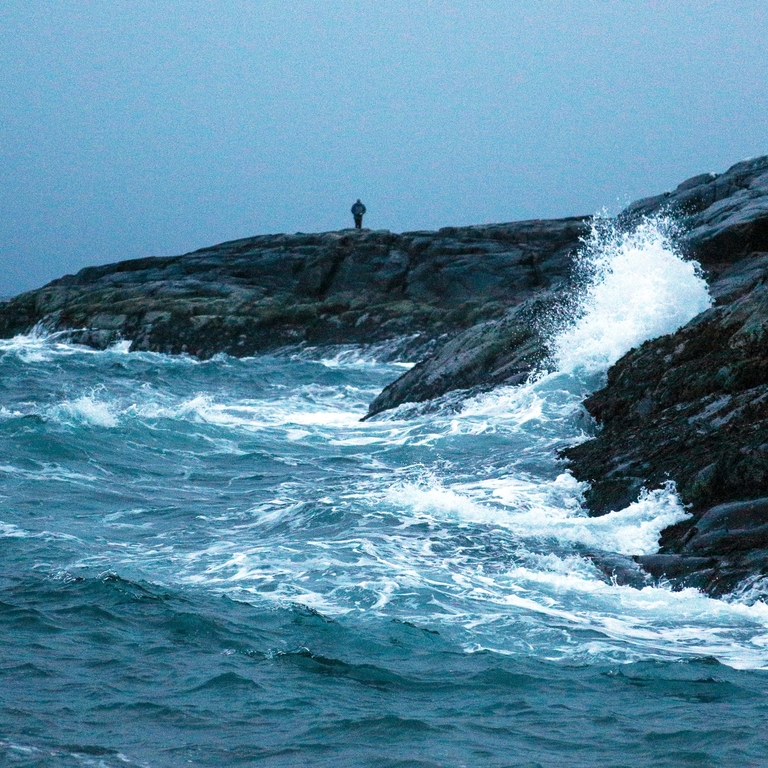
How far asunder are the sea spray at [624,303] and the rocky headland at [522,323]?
438 mm

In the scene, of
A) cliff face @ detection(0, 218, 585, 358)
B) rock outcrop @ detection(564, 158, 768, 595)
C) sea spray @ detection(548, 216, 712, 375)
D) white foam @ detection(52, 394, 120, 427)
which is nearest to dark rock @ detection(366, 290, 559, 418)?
sea spray @ detection(548, 216, 712, 375)

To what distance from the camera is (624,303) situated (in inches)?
653

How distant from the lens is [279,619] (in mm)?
7055

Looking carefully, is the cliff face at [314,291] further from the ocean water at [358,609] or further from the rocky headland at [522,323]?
the ocean water at [358,609]

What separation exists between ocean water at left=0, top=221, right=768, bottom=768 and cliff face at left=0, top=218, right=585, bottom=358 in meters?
16.8

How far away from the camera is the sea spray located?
15562 mm

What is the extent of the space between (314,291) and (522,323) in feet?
63.5

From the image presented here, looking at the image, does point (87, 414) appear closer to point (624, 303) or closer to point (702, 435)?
point (624, 303)

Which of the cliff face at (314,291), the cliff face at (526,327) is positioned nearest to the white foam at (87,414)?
the cliff face at (526,327)

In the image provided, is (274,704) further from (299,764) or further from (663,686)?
(663,686)

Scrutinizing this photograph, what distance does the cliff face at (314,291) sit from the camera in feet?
107

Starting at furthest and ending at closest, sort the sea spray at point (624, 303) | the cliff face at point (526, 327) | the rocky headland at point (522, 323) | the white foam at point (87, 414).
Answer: the cliff face at point (526, 327) < the white foam at point (87, 414) < the sea spray at point (624, 303) < the rocky headland at point (522, 323)

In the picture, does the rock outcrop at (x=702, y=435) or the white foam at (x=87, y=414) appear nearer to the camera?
the rock outcrop at (x=702, y=435)

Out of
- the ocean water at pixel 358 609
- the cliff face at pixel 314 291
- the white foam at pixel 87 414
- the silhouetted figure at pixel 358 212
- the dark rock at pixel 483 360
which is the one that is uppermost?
the silhouetted figure at pixel 358 212
